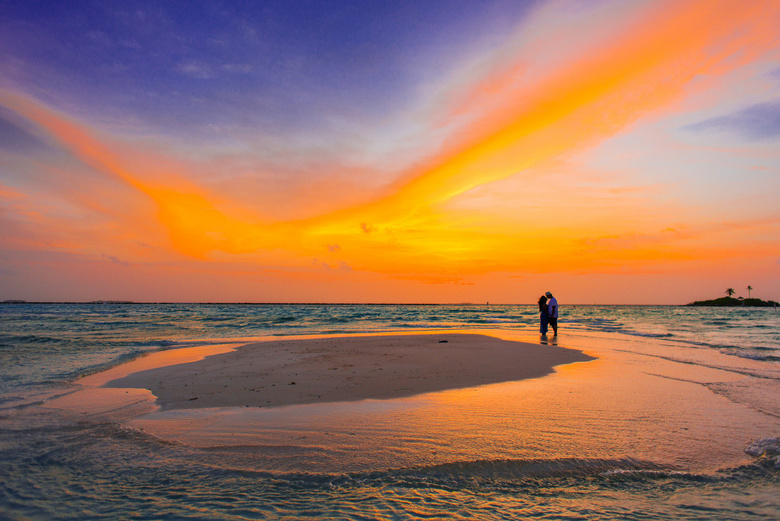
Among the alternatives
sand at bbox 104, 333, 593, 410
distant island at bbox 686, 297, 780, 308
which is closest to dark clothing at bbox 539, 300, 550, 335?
sand at bbox 104, 333, 593, 410

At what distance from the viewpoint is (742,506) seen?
11.7 ft

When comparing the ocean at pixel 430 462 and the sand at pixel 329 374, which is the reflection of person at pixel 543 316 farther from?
the ocean at pixel 430 462

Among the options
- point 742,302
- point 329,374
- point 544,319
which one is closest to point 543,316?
point 544,319

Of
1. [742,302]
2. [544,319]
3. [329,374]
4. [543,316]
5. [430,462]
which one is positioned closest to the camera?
[430,462]

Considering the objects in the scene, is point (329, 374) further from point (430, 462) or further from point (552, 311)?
point (552, 311)

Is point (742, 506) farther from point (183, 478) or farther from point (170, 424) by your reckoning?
point (170, 424)

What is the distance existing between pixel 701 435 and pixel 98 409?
376 inches

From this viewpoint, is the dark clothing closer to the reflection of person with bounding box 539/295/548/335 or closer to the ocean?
the reflection of person with bounding box 539/295/548/335

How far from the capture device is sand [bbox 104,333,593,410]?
26.7 feet

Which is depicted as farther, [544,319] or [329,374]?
[544,319]

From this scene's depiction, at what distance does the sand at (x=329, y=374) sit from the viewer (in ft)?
26.7

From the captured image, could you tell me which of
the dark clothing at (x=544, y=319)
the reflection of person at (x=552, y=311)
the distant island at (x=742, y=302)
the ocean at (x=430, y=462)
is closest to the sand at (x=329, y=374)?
the ocean at (x=430, y=462)

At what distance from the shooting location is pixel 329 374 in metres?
10.5

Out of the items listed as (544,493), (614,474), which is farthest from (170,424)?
(614,474)
